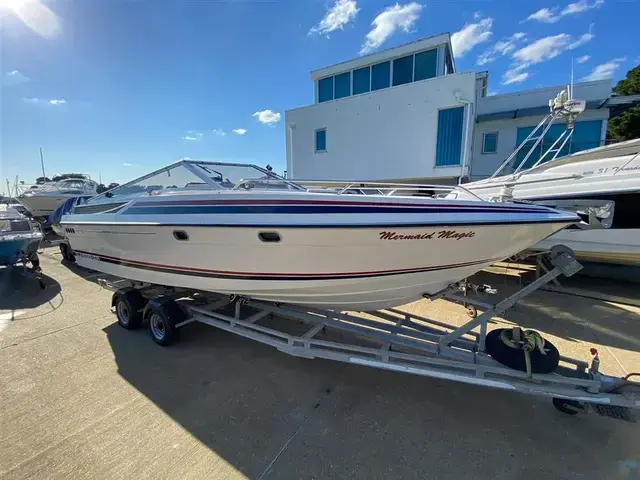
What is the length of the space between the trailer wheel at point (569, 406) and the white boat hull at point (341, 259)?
3.79ft

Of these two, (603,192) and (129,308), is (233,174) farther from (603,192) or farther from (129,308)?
(603,192)

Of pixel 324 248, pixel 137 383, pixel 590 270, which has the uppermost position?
pixel 324 248

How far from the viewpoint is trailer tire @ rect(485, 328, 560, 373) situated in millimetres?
2305

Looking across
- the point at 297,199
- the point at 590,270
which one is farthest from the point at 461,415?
the point at 590,270

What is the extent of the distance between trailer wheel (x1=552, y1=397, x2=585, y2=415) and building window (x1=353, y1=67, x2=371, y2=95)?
11.5 meters

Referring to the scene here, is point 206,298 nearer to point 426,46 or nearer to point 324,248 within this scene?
point 324,248

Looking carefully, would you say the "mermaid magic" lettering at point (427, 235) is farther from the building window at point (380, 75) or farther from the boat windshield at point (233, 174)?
the building window at point (380, 75)

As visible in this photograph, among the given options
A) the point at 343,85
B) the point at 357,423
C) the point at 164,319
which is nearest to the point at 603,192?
the point at 357,423

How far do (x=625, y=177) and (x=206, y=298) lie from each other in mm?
5822

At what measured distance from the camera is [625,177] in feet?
13.4

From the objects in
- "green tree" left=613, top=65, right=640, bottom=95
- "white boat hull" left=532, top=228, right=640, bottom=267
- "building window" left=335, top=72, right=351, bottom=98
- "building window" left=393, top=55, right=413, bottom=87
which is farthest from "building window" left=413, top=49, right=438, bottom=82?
"green tree" left=613, top=65, right=640, bottom=95

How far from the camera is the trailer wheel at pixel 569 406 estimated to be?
2.28m

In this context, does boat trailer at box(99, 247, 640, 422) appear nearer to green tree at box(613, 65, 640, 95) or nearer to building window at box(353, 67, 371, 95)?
building window at box(353, 67, 371, 95)

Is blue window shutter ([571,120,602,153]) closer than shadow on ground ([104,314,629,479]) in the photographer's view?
No
